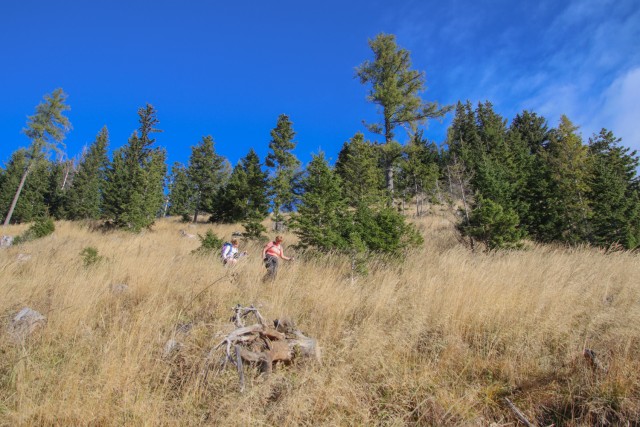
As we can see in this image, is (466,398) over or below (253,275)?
below

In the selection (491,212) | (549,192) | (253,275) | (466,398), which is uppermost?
(549,192)

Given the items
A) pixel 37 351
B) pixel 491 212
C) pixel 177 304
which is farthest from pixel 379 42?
pixel 37 351

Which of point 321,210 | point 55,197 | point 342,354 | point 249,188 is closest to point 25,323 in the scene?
point 342,354

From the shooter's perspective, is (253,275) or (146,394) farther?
(253,275)

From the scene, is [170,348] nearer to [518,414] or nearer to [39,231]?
[518,414]

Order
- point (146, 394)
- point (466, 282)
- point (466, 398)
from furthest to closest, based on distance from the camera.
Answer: point (466, 282)
point (466, 398)
point (146, 394)

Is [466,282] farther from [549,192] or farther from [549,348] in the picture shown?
[549,192]

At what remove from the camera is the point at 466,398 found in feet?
→ 7.15

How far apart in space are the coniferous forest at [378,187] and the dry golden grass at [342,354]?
10.8ft

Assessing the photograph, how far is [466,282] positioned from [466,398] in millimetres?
2426

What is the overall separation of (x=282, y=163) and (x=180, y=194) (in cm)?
2154

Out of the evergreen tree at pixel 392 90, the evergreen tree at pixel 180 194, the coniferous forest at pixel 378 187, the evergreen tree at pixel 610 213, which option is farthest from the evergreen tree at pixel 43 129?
the evergreen tree at pixel 610 213

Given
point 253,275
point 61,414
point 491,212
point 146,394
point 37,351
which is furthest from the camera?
point 491,212

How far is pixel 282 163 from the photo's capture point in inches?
950
